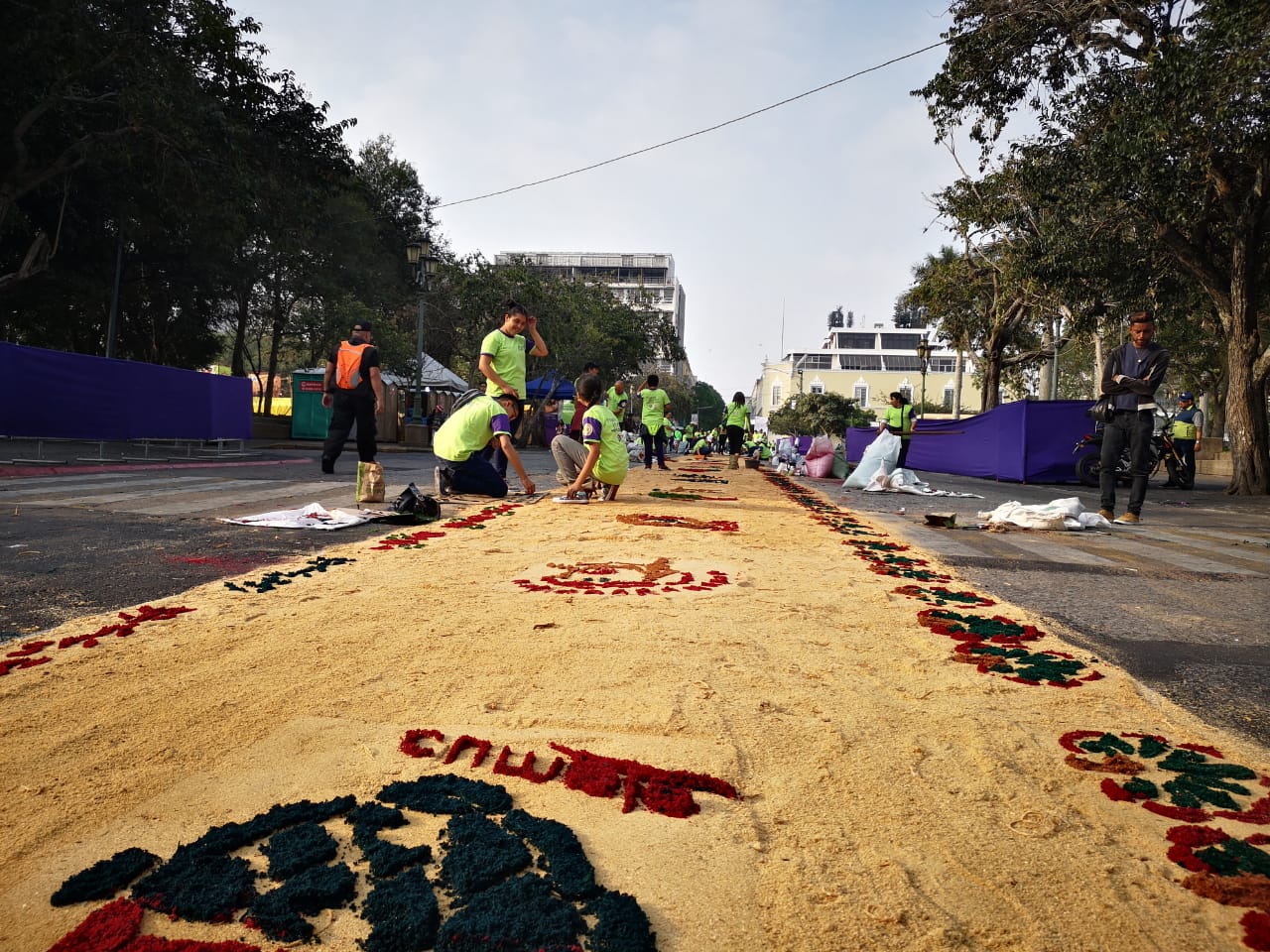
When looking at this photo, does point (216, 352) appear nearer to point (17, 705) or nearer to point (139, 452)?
point (139, 452)

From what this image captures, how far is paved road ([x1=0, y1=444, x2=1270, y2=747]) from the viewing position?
289 cm

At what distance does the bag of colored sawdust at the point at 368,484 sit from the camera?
7.07 meters

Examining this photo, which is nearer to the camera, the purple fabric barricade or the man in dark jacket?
the man in dark jacket

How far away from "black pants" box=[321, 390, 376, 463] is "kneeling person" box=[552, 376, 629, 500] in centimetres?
193

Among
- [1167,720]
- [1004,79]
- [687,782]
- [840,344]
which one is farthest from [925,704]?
[840,344]

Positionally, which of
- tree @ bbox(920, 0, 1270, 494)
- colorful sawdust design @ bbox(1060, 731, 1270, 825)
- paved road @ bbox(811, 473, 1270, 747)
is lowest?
paved road @ bbox(811, 473, 1270, 747)

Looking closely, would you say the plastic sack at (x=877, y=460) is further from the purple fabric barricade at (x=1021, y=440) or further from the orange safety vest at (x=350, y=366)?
the orange safety vest at (x=350, y=366)

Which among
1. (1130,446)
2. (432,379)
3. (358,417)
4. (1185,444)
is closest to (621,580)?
(358,417)

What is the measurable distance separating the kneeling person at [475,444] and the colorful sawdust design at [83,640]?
4.48 metres

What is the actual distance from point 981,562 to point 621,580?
8.47ft

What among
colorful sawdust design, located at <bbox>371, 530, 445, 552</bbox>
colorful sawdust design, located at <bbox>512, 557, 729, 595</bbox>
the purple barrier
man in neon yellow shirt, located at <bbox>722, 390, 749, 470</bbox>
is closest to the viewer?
colorful sawdust design, located at <bbox>512, 557, 729, 595</bbox>

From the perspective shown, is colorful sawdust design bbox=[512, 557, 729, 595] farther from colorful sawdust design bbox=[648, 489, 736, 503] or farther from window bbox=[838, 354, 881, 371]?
window bbox=[838, 354, 881, 371]

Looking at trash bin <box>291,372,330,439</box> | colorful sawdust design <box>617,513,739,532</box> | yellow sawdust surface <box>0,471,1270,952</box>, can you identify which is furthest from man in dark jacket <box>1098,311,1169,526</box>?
trash bin <box>291,372,330,439</box>

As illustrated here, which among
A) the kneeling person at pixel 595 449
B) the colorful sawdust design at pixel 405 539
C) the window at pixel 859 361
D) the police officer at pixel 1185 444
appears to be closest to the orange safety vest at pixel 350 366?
the kneeling person at pixel 595 449
